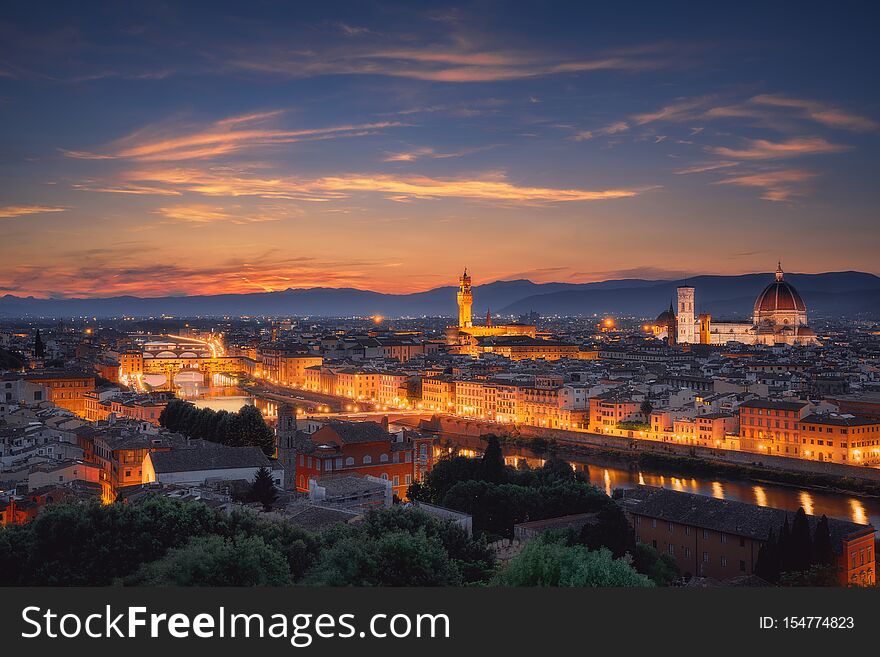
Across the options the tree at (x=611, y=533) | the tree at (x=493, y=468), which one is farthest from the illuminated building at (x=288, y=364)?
the tree at (x=611, y=533)

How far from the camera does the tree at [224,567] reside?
4105 mm

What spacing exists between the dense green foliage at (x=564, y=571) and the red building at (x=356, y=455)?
16.2 ft

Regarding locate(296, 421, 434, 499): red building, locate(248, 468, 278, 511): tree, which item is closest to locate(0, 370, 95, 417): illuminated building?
locate(296, 421, 434, 499): red building

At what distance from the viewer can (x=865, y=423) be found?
45.9ft

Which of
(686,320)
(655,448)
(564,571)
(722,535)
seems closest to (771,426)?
(655,448)

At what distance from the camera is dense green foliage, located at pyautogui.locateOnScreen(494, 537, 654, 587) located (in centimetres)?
424

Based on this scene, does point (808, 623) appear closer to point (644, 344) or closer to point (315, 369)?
point (315, 369)

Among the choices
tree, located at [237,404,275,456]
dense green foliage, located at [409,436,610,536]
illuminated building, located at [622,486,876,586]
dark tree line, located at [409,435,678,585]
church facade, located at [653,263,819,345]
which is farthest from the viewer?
church facade, located at [653,263,819,345]

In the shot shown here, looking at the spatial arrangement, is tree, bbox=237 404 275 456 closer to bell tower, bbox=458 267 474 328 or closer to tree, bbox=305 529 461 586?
tree, bbox=305 529 461 586

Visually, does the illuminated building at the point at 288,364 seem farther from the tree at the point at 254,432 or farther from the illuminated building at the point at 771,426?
the tree at the point at 254,432

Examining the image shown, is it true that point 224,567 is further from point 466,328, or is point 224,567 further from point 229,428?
point 466,328

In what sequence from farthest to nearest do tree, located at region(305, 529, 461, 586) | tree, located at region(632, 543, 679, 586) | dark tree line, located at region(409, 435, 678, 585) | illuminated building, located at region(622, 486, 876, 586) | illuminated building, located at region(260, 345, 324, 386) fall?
1. illuminated building, located at region(260, 345, 324, 386)
2. illuminated building, located at region(622, 486, 876, 586)
3. dark tree line, located at region(409, 435, 678, 585)
4. tree, located at region(632, 543, 679, 586)
5. tree, located at region(305, 529, 461, 586)

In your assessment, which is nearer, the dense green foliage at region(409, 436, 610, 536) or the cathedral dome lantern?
the dense green foliage at region(409, 436, 610, 536)

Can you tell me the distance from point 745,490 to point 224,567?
9778 mm
